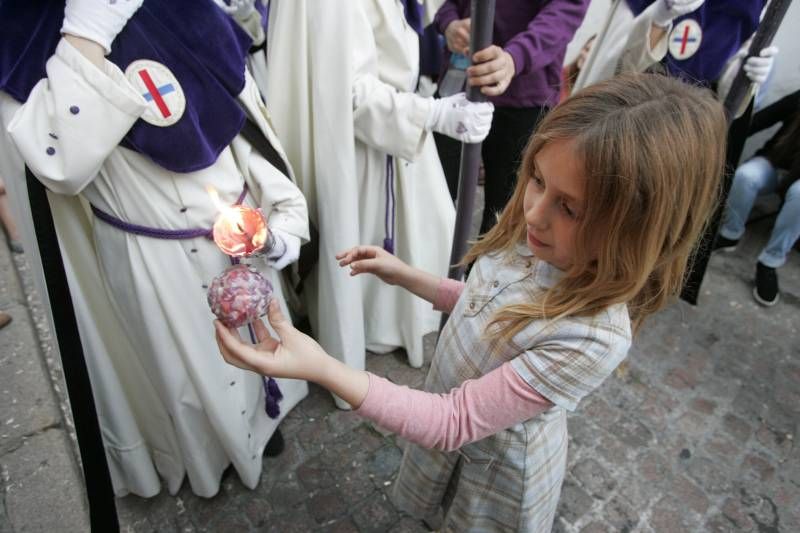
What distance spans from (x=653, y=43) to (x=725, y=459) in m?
1.90

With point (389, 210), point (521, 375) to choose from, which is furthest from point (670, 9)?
point (521, 375)

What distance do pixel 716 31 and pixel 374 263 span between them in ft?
7.03

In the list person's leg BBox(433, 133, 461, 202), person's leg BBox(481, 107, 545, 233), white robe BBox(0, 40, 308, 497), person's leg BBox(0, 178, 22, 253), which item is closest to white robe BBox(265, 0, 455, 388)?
white robe BBox(0, 40, 308, 497)

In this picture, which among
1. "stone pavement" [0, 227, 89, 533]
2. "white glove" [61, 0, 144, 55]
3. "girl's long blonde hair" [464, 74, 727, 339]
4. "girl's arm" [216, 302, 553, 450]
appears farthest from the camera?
"stone pavement" [0, 227, 89, 533]

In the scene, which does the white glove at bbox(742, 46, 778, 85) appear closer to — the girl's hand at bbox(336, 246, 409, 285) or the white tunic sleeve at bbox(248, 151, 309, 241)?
the girl's hand at bbox(336, 246, 409, 285)

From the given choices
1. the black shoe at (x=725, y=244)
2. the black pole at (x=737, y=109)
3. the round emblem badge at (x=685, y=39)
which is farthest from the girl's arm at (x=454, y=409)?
the black shoe at (x=725, y=244)

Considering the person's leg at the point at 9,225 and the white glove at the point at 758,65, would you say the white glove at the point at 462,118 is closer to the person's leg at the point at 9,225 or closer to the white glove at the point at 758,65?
the white glove at the point at 758,65

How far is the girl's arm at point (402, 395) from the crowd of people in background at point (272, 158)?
17mm

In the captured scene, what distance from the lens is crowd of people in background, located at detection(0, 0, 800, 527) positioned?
1.15 m

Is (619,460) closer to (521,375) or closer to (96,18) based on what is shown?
(521,375)

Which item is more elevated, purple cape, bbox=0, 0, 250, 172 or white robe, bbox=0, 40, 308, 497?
purple cape, bbox=0, 0, 250, 172

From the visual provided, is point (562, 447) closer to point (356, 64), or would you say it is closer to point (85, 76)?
point (356, 64)

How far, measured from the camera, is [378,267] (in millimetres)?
1402

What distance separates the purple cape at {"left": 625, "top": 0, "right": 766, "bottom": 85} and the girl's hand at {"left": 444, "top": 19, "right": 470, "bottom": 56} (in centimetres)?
90
